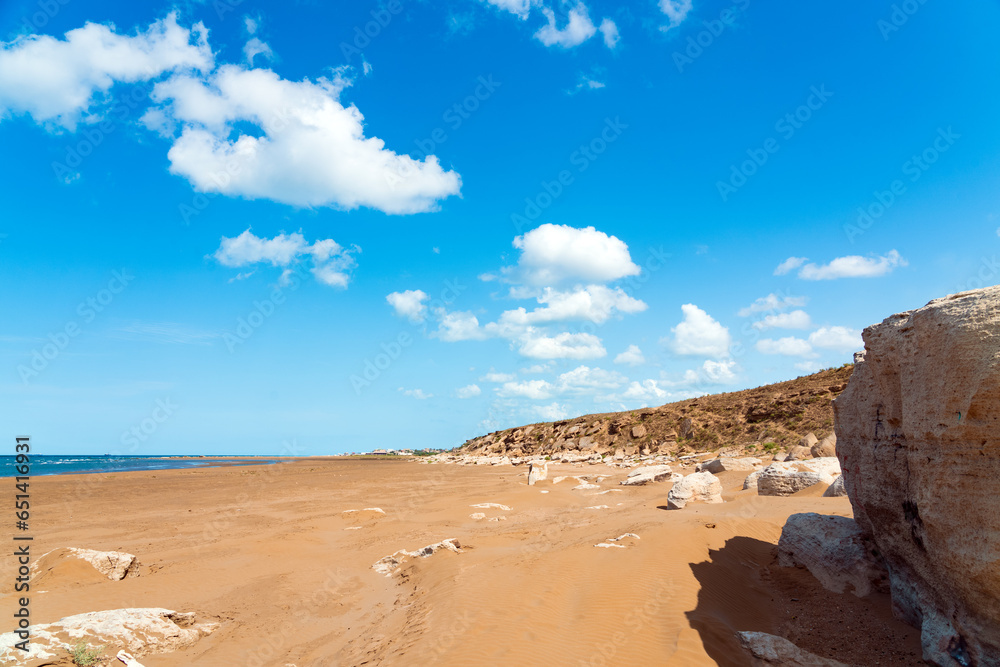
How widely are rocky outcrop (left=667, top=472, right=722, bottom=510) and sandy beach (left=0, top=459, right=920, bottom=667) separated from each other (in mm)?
592

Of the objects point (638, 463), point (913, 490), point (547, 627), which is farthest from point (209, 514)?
point (638, 463)

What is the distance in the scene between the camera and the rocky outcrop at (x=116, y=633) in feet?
20.3

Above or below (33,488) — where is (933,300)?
above

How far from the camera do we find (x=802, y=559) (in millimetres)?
8688

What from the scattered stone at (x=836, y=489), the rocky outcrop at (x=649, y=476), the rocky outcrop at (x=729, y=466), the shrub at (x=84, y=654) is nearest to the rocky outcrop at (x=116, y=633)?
the shrub at (x=84, y=654)

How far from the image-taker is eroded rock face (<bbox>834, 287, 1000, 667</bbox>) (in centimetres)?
470

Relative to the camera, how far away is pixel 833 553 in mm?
8125

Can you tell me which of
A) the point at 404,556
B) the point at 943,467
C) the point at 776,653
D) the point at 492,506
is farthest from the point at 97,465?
the point at 943,467

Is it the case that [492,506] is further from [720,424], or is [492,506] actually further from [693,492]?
[720,424]

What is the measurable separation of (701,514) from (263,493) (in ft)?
73.7

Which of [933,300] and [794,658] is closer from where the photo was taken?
[933,300]

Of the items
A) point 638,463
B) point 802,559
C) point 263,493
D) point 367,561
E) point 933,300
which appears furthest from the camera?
point 638,463

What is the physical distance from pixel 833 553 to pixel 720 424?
30.7 m

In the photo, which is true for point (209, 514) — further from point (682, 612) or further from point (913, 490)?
point (913, 490)
